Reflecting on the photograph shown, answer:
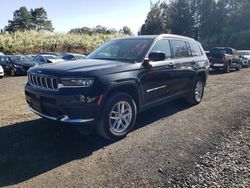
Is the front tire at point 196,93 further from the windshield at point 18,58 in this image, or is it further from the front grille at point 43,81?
the windshield at point 18,58

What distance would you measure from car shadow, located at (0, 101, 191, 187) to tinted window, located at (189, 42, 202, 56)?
8.62 feet

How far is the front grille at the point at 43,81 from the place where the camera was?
483 cm

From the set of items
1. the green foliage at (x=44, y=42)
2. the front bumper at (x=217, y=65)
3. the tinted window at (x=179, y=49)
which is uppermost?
the green foliage at (x=44, y=42)

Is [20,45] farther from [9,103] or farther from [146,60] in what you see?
[146,60]

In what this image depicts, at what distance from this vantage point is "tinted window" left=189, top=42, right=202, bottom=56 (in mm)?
7938

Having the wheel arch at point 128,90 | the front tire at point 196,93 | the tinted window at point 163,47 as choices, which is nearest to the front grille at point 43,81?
the wheel arch at point 128,90

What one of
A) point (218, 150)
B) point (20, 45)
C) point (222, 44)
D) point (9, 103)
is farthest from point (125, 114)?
point (222, 44)

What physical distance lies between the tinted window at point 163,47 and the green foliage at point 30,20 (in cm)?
8583

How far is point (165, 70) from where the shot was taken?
6324 millimetres

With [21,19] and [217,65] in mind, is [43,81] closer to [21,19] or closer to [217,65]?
[217,65]

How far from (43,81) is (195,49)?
4.68m

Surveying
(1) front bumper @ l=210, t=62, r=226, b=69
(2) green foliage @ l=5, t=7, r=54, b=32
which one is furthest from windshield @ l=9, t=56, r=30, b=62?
(2) green foliage @ l=5, t=7, r=54, b=32

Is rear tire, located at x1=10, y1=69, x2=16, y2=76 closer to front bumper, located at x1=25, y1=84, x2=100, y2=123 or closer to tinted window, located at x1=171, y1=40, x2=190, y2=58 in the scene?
tinted window, located at x1=171, y1=40, x2=190, y2=58

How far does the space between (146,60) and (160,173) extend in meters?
2.45
